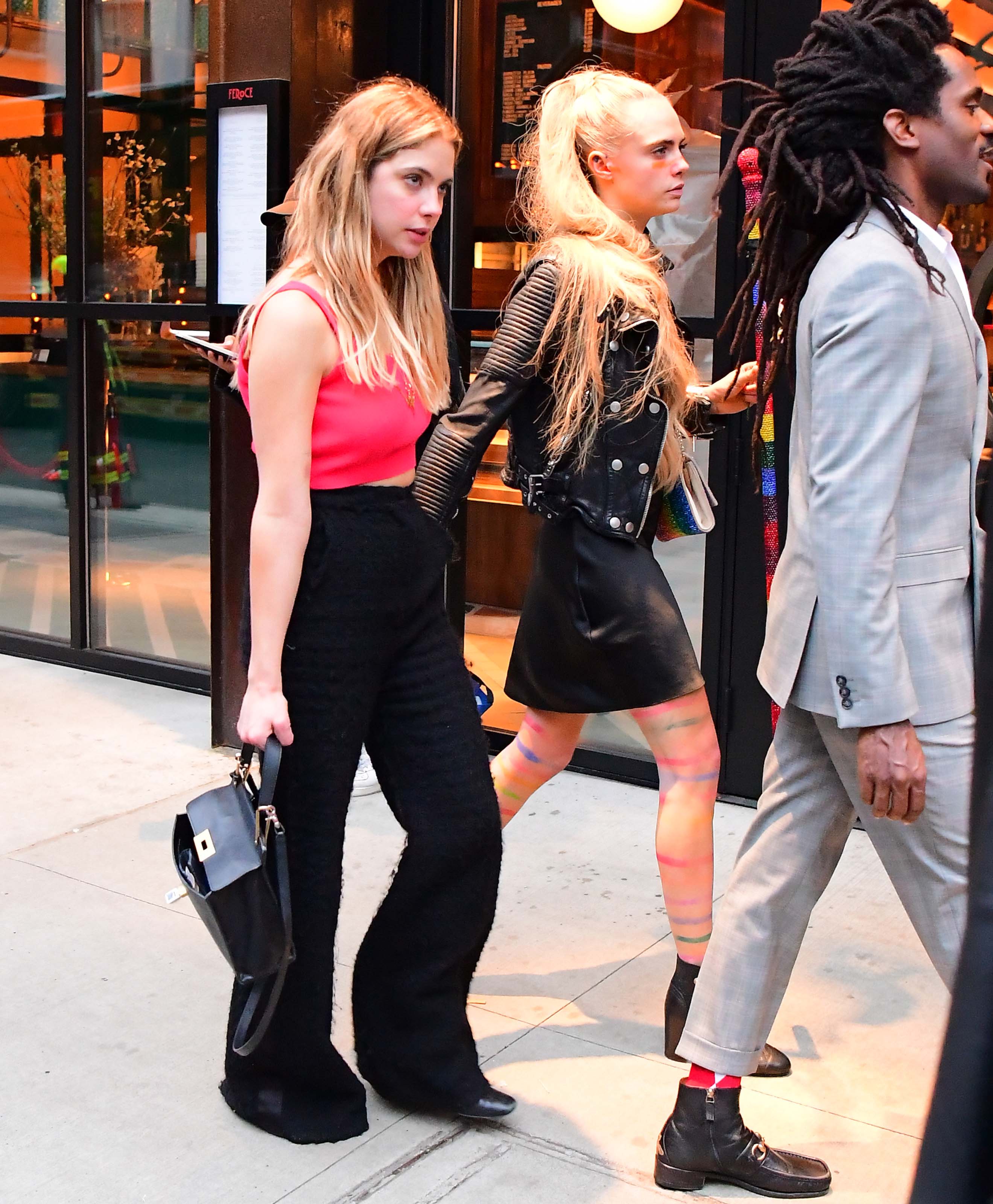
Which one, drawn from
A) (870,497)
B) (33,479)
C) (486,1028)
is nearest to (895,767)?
(870,497)

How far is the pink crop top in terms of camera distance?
8.89ft

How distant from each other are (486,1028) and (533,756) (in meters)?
0.64

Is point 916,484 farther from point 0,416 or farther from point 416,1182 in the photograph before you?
point 0,416

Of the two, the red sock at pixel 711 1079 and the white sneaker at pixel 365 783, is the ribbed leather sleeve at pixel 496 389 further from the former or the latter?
the white sneaker at pixel 365 783

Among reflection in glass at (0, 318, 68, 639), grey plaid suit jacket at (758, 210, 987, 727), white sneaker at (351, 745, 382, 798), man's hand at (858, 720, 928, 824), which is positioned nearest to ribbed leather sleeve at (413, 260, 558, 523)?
grey plaid suit jacket at (758, 210, 987, 727)

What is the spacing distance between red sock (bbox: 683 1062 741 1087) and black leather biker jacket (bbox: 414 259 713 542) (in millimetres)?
1115

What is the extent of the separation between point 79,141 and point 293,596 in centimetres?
440

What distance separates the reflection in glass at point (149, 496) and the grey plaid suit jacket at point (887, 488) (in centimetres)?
428

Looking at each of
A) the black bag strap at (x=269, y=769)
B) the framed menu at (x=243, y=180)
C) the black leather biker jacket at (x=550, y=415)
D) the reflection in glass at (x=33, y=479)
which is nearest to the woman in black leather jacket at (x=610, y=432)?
the black leather biker jacket at (x=550, y=415)

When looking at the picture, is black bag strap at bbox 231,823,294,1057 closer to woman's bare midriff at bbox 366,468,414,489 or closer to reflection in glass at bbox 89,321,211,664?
woman's bare midriff at bbox 366,468,414,489

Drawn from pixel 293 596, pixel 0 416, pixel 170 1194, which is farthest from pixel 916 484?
pixel 0 416

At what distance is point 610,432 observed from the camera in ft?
10.4

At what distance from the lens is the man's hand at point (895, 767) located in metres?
2.30

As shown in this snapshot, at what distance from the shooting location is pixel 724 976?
2646mm
